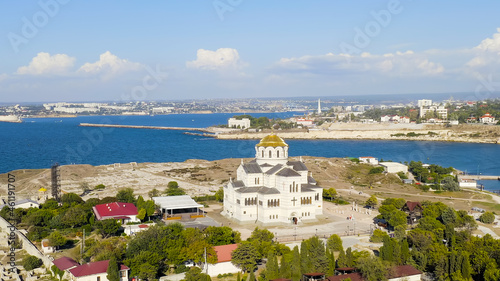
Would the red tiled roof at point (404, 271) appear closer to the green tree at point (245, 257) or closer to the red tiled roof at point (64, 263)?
the green tree at point (245, 257)

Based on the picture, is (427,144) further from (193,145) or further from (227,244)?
(227,244)

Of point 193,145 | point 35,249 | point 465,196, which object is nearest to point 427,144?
point 193,145

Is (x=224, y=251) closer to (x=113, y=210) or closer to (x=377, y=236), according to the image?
(x=377, y=236)

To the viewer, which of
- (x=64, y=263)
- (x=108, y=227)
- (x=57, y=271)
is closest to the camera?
(x=57, y=271)

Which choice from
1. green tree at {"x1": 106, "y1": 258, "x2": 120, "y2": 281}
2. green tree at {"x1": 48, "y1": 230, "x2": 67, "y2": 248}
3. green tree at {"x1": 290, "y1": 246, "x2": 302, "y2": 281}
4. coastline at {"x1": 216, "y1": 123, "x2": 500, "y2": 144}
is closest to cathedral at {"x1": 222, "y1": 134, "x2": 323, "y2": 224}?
green tree at {"x1": 290, "y1": 246, "x2": 302, "y2": 281}

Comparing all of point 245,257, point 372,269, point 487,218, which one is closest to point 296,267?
point 245,257
